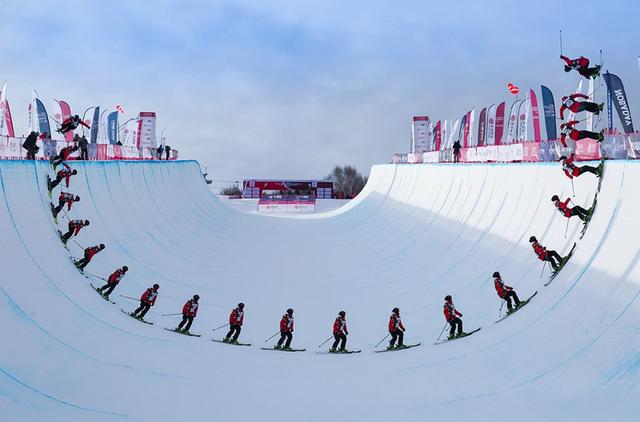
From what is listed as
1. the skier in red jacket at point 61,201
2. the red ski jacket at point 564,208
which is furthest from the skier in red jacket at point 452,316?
the skier in red jacket at point 61,201

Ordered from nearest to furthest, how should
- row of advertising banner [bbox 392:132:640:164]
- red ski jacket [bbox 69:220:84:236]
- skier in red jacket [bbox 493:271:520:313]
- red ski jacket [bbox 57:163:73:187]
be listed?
1. skier in red jacket [bbox 493:271:520:313]
2. row of advertising banner [bbox 392:132:640:164]
3. red ski jacket [bbox 69:220:84:236]
4. red ski jacket [bbox 57:163:73:187]

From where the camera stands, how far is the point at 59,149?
68.8 feet

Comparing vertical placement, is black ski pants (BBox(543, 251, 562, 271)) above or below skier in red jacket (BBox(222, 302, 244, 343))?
above

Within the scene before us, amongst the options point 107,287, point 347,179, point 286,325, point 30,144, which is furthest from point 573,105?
point 347,179

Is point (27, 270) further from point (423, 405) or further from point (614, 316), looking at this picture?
point (614, 316)

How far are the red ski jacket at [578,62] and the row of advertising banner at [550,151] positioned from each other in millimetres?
1724

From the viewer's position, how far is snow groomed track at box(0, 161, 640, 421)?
7848mm

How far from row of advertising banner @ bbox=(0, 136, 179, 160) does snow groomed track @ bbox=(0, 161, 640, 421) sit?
6.18 feet

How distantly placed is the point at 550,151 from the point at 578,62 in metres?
4.86

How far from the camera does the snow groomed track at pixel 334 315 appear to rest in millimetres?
7848

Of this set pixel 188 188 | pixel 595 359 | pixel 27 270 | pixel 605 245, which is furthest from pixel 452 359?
pixel 188 188

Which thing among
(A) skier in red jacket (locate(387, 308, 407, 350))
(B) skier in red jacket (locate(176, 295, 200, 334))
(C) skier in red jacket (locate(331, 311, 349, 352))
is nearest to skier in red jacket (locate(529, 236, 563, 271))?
(A) skier in red jacket (locate(387, 308, 407, 350))

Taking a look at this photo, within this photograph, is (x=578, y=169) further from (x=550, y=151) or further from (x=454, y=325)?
(x=550, y=151)

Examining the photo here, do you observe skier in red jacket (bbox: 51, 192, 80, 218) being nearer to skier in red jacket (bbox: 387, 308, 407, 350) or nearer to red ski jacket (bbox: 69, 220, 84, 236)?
red ski jacket (bbox: 69, 220, 84, 236)
